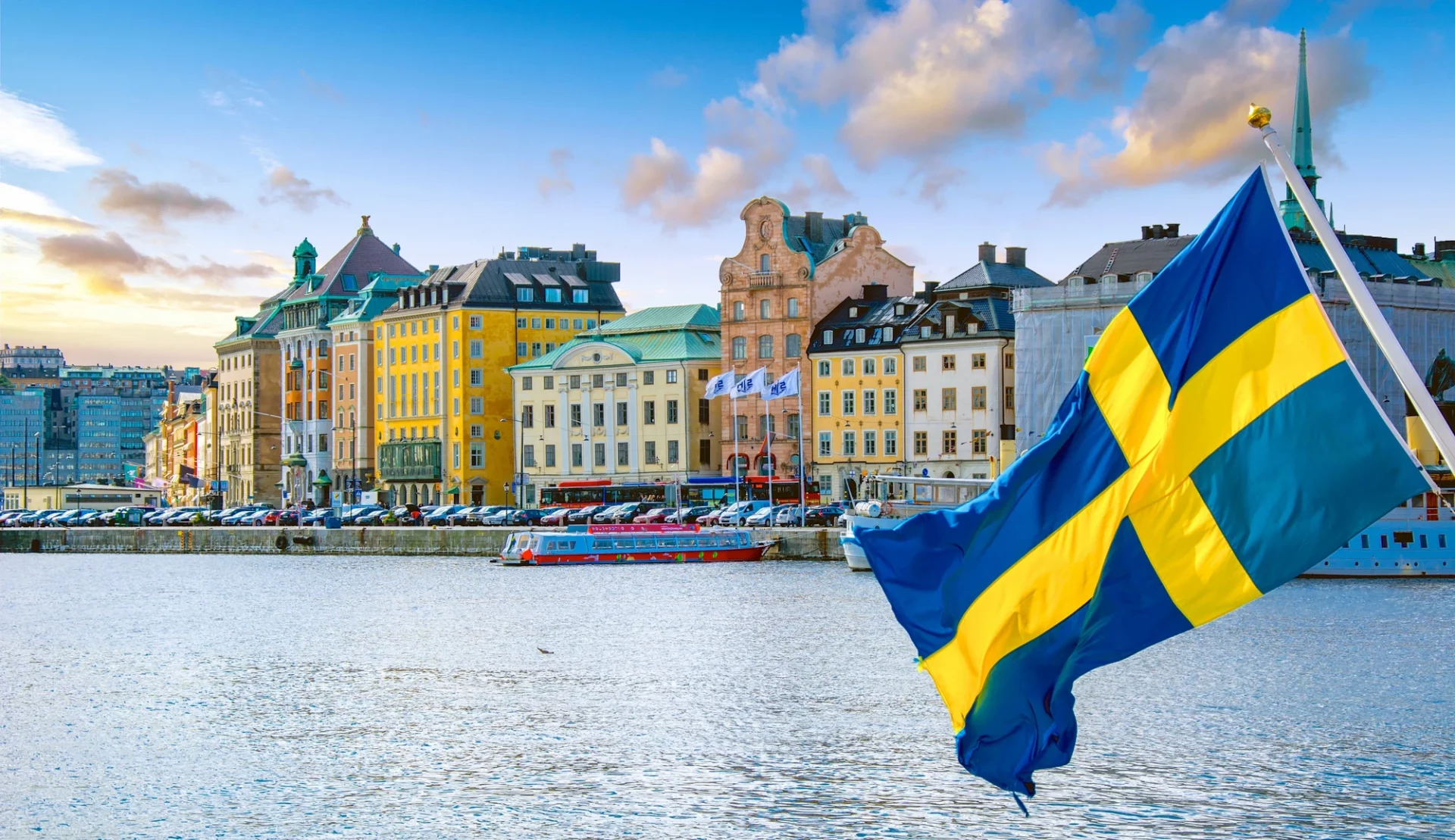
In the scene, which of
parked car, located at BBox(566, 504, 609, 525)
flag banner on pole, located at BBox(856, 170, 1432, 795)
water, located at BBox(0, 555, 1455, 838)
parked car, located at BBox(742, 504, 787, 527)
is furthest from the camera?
parked car, located at BBox(566, 504, 609, 525)

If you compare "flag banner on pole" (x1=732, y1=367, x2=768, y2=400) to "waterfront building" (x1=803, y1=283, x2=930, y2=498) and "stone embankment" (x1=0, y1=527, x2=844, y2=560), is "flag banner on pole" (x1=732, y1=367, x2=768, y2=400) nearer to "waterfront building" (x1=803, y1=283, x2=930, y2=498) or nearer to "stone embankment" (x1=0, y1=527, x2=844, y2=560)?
"stone embankment" (x1=0, y1=527, x2=844, y2=560)

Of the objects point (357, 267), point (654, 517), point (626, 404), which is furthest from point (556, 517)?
point (357, 267)

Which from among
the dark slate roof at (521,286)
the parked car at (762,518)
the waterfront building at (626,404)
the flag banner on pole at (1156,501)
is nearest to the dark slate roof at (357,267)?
the dark slate roof at (521,286)

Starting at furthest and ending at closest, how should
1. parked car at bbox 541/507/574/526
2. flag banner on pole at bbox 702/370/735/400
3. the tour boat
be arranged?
parked car at bbox 541/507/574/526 < flag banner on pole at bbox 702/370/735/400 < the tour boat

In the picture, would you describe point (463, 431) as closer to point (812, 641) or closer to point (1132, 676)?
point (812, 641)

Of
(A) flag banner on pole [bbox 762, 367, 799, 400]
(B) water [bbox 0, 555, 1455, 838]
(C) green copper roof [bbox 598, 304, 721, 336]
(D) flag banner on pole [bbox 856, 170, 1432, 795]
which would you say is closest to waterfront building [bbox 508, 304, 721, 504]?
(C) green copper roof [bbox 598, 304, 721, 336]

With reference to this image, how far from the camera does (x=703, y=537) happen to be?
81.7 meters

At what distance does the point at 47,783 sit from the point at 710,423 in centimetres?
8812

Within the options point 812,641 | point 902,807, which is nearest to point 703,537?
point 812,641

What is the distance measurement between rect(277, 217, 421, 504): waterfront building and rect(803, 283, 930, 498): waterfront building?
142ft

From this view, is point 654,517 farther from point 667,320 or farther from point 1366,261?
point 1366,261

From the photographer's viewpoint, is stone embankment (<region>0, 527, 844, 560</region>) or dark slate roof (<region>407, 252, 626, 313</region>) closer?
stone embankment (<region>0, 527, 844, 560</region>)

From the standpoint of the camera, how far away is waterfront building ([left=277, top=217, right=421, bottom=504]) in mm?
139125

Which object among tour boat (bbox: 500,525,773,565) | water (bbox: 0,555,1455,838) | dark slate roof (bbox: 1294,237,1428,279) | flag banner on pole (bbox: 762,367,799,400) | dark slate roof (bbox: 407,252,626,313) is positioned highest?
dark slate roof (bbox: 407,252,626,313)
